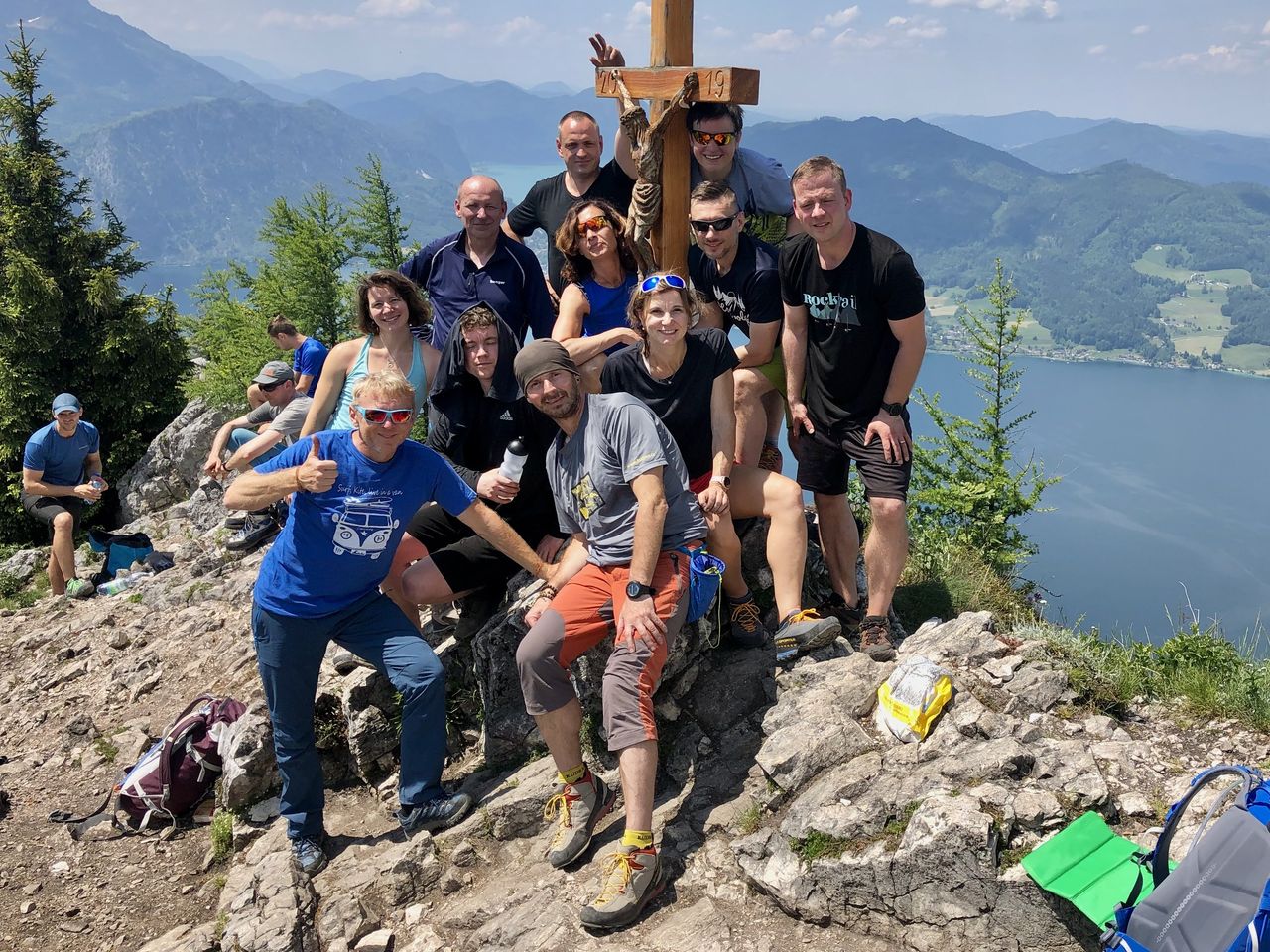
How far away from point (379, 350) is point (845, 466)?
3.58 metres

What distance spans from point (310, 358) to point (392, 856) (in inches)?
248

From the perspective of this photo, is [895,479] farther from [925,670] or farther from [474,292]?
[474,292]

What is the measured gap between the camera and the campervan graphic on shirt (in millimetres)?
5289

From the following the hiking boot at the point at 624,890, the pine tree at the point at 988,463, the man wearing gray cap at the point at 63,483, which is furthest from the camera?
the pine tree at the point at 988,463

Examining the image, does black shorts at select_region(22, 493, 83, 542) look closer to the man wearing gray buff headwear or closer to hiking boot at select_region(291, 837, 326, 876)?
hiking boot at select_region(291, 837, 326, 876)

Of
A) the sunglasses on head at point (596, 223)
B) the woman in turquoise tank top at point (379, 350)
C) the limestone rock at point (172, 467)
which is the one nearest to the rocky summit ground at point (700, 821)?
the woman in turquoise tank top at point (379, 350)

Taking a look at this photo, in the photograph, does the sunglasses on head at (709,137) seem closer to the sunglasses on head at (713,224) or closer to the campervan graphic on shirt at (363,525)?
the sunglasses on head at (713,224)

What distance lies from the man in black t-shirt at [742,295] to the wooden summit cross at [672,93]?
235 mm

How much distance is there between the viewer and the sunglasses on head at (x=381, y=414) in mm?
5062

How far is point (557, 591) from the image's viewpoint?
5.27 m

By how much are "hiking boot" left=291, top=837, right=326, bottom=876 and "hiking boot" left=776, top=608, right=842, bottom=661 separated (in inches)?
125

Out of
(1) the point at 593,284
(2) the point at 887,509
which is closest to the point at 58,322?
(1) the point at 593,284

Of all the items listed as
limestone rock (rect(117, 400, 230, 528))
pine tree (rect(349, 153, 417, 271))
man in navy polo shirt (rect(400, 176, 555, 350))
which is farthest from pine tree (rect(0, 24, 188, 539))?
man in navy polo shirt (rect(400, 176, 555, 350))

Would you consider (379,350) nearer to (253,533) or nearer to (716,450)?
(716,450)
